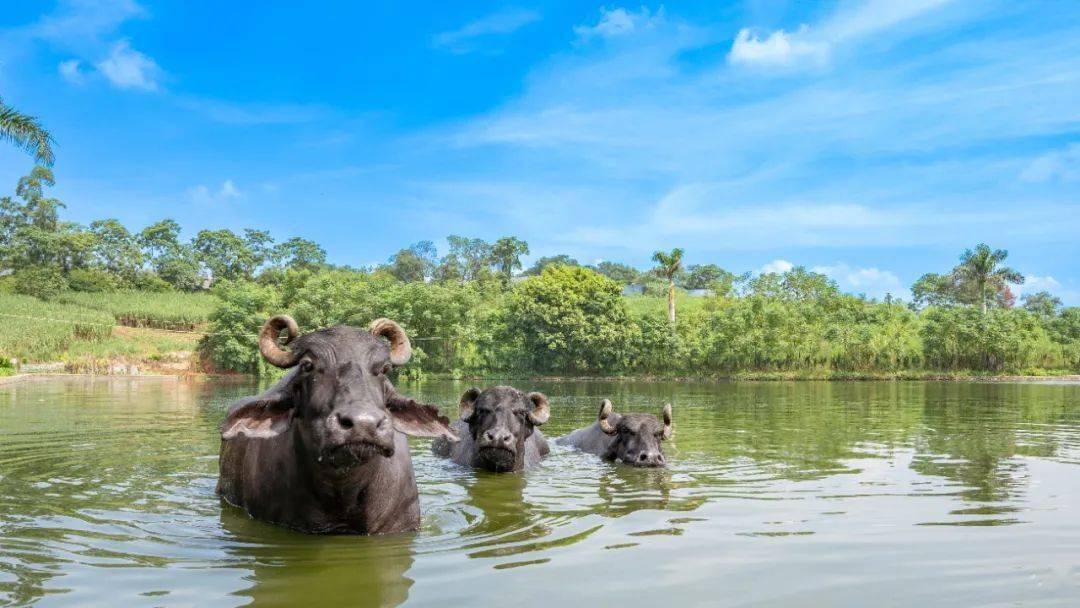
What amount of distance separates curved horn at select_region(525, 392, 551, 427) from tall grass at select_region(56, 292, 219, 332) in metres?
65.7

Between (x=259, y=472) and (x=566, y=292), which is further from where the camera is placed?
(x=566, y=292)

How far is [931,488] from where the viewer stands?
9.07 m

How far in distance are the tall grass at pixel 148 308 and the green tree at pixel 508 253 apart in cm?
3192

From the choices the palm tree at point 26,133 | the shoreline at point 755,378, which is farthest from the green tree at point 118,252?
the palm tree at point 26,133

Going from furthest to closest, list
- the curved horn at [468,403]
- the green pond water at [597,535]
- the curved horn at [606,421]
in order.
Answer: the curved horn at [606,421], the curved horn at [468,403], the green pond water at [597,535]

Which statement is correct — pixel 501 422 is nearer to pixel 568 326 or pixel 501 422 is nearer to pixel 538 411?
pixel 538 411

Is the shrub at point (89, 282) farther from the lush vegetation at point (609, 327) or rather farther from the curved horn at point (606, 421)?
the curved horn at point (606, 421)

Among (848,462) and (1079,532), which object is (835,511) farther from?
(848,462)

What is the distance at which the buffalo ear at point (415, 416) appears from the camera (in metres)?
6.57

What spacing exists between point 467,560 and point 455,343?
189ft

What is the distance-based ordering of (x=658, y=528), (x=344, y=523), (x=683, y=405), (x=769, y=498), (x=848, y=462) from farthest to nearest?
(x=683, y=405) < (x=848, y=462) < (x=769, y=498) < (x=658, y=528) < (x=344, y=523)

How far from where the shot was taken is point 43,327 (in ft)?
194

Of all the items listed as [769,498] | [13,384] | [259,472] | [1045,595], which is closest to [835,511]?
[769,498]

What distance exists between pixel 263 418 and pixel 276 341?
649 mm
